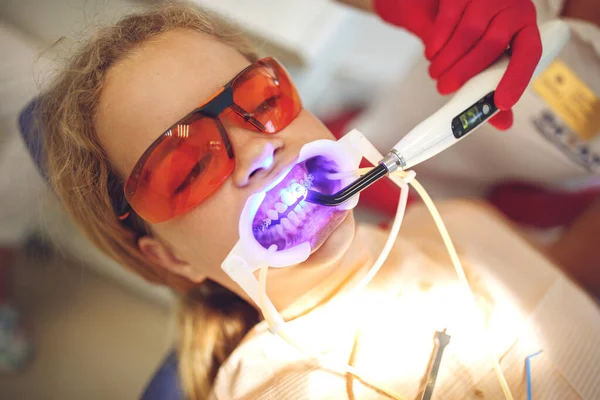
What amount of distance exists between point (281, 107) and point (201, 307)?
23.4 inches

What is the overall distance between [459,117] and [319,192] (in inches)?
10.4

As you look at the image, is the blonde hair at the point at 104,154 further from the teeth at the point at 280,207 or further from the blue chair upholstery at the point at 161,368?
the teeth at the point at 280,207

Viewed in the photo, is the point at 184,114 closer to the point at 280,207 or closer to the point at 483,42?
the point at 280,207

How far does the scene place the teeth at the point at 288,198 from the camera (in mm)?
735

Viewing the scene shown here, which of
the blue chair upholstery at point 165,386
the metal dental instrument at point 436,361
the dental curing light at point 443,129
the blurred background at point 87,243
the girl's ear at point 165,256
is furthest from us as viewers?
the blurred background at point 87,243

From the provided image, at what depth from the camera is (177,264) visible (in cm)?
94

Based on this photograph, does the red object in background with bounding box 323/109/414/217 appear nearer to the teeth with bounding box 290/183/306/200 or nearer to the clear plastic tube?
the clear plastic tube

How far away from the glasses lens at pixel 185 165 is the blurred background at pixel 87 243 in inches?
21.9

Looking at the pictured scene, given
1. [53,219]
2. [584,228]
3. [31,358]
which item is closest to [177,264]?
[53,219]

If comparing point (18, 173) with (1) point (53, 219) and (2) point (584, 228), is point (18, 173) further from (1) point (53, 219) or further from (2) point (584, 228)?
(2) point (584, 228)

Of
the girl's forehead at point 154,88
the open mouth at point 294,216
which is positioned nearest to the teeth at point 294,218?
the open mouth at point 294,216

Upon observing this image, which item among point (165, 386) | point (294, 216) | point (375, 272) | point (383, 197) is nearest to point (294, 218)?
point (294, 216)

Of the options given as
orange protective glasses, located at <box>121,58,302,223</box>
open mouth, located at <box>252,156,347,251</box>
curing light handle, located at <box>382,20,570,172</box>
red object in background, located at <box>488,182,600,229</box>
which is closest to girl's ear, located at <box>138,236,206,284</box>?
orange protective glasses, located at <box>121,58,302,223</box>

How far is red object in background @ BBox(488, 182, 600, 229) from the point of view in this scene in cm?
138
